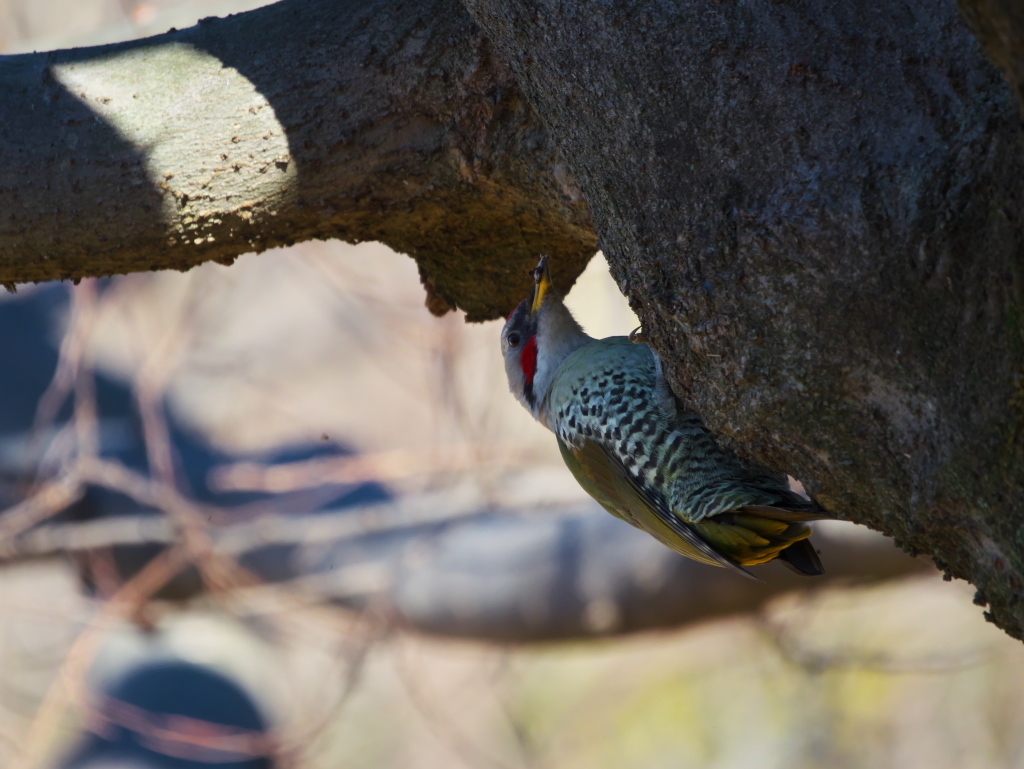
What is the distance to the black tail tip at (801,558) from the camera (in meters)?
2.44

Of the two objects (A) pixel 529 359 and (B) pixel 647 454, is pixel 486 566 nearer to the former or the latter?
(A) pixel 529 359

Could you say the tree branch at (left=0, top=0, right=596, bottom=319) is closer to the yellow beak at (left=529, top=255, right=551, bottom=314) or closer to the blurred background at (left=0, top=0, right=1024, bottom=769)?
the yellow beak at (left=529, top=255, right=551, bottom=314)

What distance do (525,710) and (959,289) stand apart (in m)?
6.96

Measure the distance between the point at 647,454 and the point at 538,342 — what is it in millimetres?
721

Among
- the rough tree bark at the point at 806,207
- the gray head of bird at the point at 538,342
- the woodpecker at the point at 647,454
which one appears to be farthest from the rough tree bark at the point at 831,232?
the gray head of bird at the point at 538,342

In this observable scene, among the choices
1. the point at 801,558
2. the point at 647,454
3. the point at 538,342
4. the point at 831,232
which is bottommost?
the point at 801,558

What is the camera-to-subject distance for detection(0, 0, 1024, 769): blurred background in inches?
205

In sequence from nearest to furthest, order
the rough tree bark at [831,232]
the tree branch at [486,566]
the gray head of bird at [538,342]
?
the rough tree bark at [831,232] < the gray head of bird at [538,342] < the tree branch at [486,566]

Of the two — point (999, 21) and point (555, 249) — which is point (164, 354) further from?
point (999, 21)

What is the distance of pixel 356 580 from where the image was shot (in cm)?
541

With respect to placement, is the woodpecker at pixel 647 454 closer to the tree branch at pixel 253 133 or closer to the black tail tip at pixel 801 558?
the black tail tip at pixel 801 558

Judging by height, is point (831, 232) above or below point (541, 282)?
above

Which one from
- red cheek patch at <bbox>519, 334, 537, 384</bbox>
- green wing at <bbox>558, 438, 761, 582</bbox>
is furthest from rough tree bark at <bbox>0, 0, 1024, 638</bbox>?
red cheek patch at <bbox>519, 334, 537, 384</bbox>

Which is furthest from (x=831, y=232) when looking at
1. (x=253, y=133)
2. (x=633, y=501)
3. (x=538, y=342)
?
(x=538, y=342)
